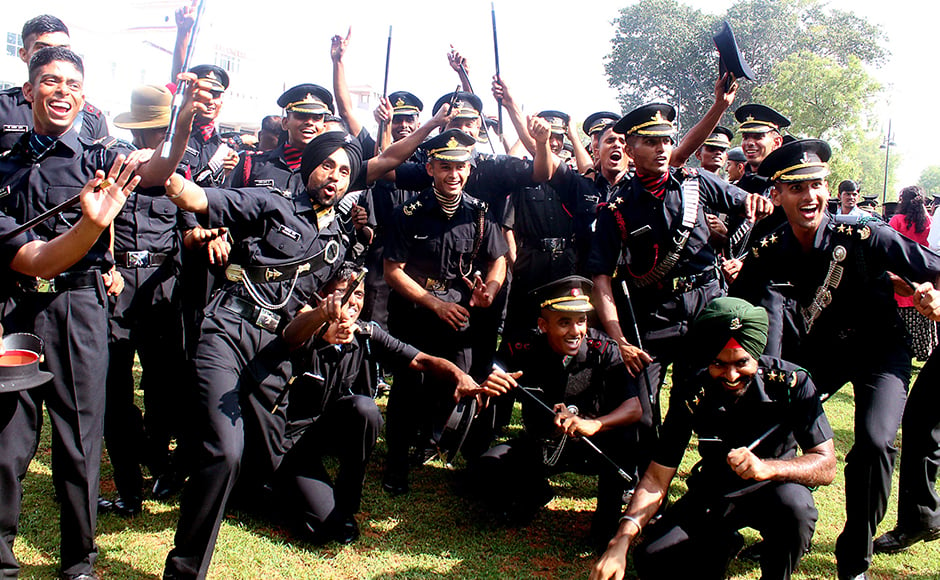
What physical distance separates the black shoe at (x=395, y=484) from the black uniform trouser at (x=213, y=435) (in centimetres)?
149

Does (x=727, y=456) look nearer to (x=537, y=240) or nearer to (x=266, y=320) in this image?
(x=266, y=320)

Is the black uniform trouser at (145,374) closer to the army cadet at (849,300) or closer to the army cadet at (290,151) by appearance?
the army cadet at (290,151)

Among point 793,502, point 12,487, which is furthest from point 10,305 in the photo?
point 793,502

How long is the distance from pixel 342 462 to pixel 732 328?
2.48m

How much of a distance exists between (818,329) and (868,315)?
31cm

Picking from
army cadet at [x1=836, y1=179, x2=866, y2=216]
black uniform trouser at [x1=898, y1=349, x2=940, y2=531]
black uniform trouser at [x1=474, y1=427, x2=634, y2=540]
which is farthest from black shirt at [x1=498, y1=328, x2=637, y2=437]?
army cadet at [x1=836, y1=179, x2=866, y2=216]

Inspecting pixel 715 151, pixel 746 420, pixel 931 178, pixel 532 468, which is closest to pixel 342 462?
pixel 532 468

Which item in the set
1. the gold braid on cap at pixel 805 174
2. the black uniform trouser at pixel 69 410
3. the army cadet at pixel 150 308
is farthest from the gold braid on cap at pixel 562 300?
the black uniform trouser at pixel 69 410

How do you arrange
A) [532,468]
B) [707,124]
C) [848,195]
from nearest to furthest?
[532,468], [707,124], [848,195]

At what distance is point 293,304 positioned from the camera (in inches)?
167

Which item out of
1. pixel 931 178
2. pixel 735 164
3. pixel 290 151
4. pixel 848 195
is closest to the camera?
pixel 290 151

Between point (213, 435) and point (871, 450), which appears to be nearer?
point (213, 435)

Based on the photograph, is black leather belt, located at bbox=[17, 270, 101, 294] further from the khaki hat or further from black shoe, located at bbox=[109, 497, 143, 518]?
the khaki hat

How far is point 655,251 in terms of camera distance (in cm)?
499
